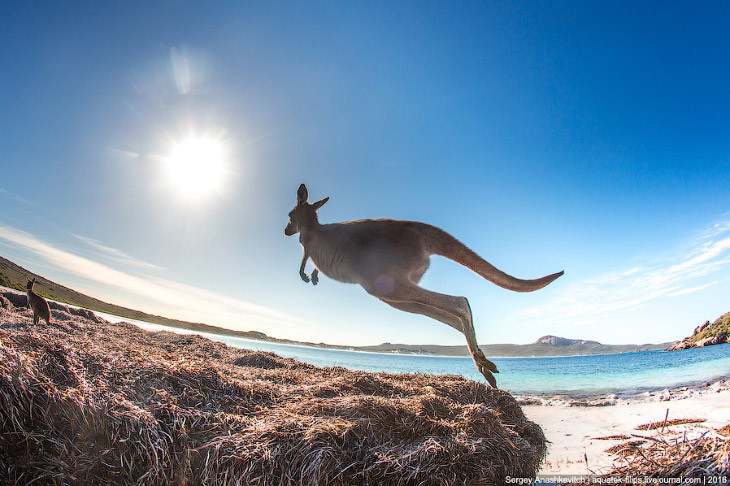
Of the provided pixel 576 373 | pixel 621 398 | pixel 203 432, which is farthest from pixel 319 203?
pixel 576 373

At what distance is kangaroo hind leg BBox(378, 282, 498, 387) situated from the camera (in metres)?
3.29

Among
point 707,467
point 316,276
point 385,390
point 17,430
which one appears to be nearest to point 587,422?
point 385,390

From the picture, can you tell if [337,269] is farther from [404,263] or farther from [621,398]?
[621,398]

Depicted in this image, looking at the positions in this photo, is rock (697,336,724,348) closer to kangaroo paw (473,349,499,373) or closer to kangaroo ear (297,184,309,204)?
kangaroo paw (473,349,499,373)

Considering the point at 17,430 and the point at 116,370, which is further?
the point at 116,370

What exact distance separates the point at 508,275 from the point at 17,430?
13.2 feet

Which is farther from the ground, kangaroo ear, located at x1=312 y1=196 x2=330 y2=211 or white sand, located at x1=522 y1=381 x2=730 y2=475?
kangaroo ear, located at x1=312 y1=196 x2=330 y2=211

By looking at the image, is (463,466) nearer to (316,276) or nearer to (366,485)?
(366,485)

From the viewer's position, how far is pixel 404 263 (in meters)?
3.90

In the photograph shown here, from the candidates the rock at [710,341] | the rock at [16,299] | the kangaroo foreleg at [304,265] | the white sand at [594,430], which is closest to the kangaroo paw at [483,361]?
the white sand at [594,430]

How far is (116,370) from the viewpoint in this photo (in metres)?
1.60

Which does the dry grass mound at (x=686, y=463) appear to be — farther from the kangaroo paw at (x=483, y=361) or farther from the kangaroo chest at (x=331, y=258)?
the kangaroo chest at (x=331, y=258)

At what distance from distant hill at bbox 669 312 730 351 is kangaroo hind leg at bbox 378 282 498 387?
76.4 meters

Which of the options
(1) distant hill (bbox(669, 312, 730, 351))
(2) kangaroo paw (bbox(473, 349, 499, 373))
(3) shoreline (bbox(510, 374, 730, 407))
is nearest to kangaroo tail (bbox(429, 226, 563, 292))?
(2) kangaroo paw (bbox(473, 349, 499, 373))
